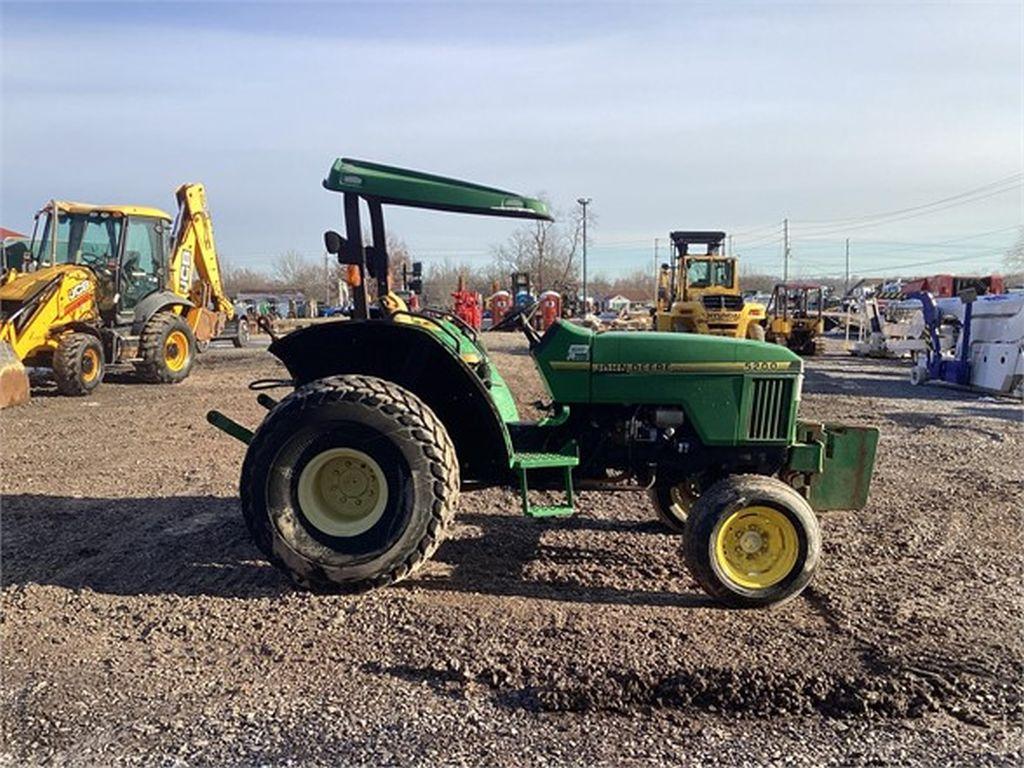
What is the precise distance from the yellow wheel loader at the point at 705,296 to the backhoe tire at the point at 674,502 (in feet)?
43.4

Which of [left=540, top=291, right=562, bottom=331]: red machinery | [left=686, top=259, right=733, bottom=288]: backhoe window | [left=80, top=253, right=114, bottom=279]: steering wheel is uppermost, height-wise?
[left=686, top=259, right=733, bottom=288]: backhoe window

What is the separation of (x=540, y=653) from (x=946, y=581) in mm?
2496

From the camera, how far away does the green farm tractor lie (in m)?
4.20

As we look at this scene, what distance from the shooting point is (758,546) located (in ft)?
13.8

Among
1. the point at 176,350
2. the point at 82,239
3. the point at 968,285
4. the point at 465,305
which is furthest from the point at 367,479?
the point at 968,285

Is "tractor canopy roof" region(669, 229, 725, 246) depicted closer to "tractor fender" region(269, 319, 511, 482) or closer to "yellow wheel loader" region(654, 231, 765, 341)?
"yellow wheel loader" region(654, 231, 765, 341)

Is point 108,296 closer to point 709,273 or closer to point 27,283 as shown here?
point 27,283

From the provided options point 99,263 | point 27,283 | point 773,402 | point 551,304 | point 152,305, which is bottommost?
point 773,402

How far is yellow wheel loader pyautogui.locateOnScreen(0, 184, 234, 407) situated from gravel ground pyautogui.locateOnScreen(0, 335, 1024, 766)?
20.1 ft

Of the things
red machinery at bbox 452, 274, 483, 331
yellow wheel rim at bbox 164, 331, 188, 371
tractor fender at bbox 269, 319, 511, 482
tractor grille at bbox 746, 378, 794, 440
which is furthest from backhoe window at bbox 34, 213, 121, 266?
tractor grille at bbox 746, 378, 794, 440

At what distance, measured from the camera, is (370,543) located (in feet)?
13.9

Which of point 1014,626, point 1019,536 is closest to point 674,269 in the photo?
point 1019,536

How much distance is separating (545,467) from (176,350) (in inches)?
438

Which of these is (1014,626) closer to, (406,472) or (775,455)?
(775,455)
